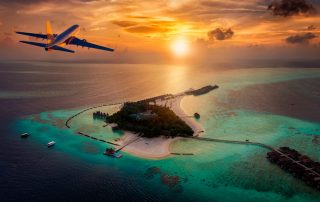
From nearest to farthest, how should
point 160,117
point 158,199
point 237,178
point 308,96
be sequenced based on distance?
1. point 158,199
2. point 237,178
3. point 160,117
4. point 308,96

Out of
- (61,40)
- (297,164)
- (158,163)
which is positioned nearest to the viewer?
(61,40)

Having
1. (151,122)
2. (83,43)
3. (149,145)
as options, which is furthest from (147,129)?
(83,43)

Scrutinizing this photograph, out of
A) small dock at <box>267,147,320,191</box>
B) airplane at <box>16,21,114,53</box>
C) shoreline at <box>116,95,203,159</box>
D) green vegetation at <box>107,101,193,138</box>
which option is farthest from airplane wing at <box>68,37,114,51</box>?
small dock at <box>267,147,320,191</box>

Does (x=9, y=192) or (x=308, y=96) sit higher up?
(x=308, y=96)

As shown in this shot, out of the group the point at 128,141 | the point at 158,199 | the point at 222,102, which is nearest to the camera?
the point at 158,199

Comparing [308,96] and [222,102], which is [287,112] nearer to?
[222,102]

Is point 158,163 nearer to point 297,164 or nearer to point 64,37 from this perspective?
point 297,164

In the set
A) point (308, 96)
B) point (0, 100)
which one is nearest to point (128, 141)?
→ point (0, 100)
